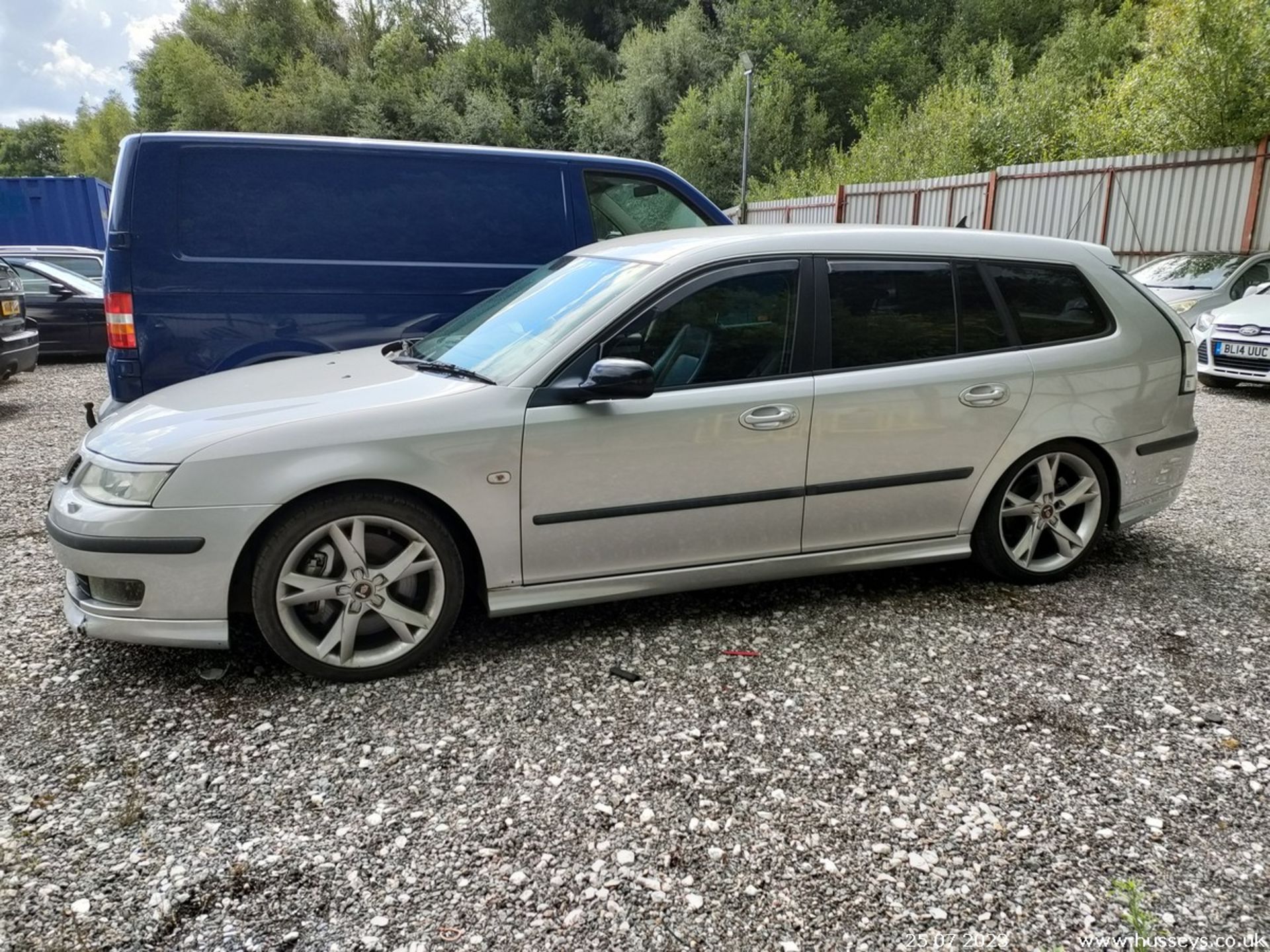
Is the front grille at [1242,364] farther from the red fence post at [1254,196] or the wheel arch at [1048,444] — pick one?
the wheel arch at [1048,444]

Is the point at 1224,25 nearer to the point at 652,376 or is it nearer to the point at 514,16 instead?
the point at 652,376

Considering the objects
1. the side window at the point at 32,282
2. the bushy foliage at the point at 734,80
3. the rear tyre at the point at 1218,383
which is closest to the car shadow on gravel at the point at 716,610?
the rear tyre at the point at 1218,383

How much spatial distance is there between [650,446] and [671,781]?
1.19 meters

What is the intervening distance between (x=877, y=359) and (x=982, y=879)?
2.00 metres

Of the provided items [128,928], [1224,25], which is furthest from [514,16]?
[128,928]

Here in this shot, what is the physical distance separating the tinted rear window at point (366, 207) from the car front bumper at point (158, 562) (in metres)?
2.24

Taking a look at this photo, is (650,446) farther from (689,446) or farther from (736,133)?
(736,133)

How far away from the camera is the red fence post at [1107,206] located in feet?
46.5

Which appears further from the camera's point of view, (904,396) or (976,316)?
(976,316)

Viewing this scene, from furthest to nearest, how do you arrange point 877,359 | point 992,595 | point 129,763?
1. point 992,595
2. point 877,359
3. point 129,763

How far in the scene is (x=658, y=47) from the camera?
37812 mm

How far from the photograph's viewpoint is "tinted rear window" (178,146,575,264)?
4.64m

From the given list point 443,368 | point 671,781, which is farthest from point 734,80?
point 671,781

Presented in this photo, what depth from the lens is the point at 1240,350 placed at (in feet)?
29.5
